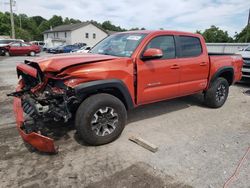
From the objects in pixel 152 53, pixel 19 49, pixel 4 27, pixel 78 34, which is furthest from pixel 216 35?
pixel 152 53

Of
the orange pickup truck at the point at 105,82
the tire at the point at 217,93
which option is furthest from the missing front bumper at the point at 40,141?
the tire at the point at 217,93

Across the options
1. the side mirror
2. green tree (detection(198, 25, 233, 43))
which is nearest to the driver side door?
the side mirror

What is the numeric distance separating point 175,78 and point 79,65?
85.1 inches

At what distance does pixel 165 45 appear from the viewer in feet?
15.0

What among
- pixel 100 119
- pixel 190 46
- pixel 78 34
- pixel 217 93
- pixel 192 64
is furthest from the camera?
pixel 78 34

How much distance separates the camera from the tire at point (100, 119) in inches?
135

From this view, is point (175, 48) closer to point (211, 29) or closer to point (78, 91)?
point (78, 91)

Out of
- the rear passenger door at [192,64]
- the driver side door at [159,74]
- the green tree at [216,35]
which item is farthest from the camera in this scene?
the green tree at [216,35]

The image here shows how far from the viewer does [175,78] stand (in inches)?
184

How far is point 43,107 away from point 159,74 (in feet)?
7.03

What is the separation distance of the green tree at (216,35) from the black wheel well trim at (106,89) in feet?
192

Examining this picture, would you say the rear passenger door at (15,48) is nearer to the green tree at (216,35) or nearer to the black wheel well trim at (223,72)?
the black wheel well trim at (223,72)

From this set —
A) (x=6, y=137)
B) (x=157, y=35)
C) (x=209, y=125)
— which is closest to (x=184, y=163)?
(x=209, y=125)

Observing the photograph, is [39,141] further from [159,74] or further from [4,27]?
[4,27]
